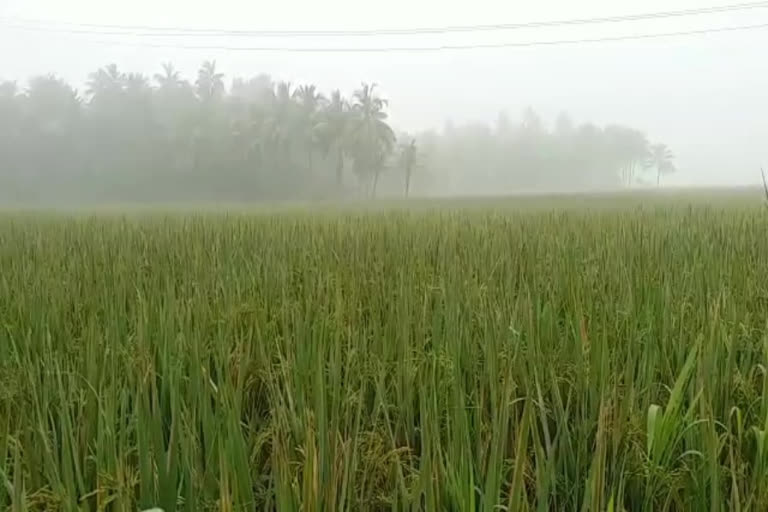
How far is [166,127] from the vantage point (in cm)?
4538

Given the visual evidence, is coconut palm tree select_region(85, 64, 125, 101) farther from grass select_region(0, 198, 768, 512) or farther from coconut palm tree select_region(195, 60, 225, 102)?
grass select_region(0, 198, 768, 512)

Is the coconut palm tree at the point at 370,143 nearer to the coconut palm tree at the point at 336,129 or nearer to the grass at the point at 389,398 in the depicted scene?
the coconut palm tree at the point at 336,129

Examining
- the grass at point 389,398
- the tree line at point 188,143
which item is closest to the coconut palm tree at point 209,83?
the tree line at point 188,143

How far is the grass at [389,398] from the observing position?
723 mm

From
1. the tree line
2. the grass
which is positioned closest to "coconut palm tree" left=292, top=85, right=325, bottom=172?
the tree line

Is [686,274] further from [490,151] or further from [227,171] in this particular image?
[490,151]

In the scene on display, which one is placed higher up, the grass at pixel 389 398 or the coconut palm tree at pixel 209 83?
the coconut palm tree at pixel 209 83

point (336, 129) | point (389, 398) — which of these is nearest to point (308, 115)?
point (336, 129)

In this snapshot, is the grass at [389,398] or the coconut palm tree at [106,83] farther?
the coconut palm tree at [106,83]

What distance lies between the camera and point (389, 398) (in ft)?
3.93

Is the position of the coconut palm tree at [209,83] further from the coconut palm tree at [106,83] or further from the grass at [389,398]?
the grass at [389,398]

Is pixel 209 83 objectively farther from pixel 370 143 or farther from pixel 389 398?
pixel 389 398

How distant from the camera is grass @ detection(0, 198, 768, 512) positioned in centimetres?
72

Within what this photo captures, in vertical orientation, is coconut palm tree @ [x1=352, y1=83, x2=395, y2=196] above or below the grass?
above
